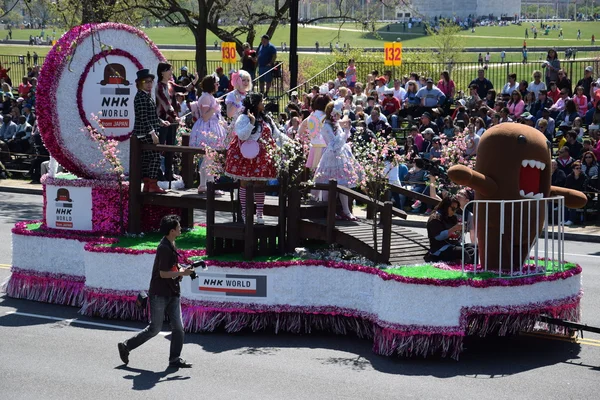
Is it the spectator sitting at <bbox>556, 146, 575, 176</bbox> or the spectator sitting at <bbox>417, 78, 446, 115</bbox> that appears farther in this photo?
the spectator sitting at <bbox>417, 78, 446, 115</bbox>

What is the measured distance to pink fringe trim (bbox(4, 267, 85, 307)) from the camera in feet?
42.8

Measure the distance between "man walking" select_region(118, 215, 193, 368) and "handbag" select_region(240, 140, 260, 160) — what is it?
199cm

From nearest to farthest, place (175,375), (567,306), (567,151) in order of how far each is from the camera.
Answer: (175,375), (567,306), (567,151)

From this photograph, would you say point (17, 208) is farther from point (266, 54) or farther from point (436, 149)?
point (436, 149)

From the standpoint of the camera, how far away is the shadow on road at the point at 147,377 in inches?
381

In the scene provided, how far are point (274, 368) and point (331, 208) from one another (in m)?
2.24

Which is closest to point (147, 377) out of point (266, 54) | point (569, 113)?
point (569, 113)

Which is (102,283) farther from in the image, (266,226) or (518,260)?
(518,260)

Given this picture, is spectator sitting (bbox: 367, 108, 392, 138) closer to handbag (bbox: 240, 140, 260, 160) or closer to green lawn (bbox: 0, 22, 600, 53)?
handbag (bbox: 240, 140, 260, 160)

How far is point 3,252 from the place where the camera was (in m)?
16.6

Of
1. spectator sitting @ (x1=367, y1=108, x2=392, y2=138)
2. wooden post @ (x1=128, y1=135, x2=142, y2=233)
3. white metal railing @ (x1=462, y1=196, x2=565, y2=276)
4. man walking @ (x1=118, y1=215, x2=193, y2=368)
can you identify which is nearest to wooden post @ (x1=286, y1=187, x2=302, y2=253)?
man walking @ (x1=118, y1=215, x2=193, y2=368)

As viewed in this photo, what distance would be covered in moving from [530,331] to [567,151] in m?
8.91

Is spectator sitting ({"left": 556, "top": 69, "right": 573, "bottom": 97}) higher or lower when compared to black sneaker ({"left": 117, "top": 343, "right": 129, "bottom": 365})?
higher

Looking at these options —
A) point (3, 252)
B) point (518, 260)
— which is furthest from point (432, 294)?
point (3, 252)
